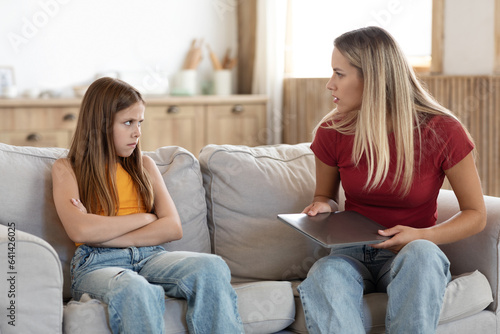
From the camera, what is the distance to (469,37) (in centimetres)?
313

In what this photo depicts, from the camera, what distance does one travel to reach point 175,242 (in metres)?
1.94

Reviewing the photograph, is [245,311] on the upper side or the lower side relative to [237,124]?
lower

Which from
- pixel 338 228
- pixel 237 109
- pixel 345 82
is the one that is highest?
pixel 345 82

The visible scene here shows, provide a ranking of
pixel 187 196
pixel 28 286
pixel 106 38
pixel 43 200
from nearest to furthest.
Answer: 1. pixel 28 286
2. pixel 43 200
3. pixel 187 196
4. pixel 106 38

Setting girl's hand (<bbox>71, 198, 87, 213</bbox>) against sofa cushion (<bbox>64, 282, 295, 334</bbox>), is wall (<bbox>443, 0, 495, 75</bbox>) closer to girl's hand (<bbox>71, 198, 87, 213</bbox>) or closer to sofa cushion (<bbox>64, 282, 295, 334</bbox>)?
sofa cushion (<bbox>64, 282, 295, 334</bbox>)

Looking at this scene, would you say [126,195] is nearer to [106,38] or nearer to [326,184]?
[326,184]

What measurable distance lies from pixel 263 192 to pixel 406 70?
593 mm

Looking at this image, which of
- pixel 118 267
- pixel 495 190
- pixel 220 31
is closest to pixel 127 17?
pixel 220 31

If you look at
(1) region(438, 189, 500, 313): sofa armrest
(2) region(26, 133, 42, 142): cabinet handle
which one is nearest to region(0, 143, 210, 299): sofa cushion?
(1) region(438, 189, 500, 313): sofa armrest

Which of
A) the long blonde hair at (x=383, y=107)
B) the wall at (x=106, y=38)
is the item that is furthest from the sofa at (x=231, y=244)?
the wall at (x=106, y=38)

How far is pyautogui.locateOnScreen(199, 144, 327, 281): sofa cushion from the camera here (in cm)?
202

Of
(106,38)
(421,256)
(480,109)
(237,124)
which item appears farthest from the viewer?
(237,124)

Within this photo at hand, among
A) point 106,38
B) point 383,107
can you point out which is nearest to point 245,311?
point 383,107

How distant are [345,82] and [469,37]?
61.4 inches
